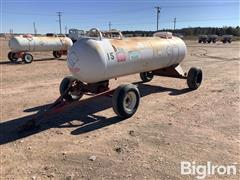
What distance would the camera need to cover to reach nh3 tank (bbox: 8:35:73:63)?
58.7 ft

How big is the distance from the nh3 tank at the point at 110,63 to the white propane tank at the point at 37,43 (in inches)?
469

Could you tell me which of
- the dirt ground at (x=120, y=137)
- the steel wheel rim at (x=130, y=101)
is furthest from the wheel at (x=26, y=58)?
the steel wheel rim at (x=130, y=101)

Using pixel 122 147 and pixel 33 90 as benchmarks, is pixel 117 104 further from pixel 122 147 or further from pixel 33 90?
pixel 33 90

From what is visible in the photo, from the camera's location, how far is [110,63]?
6523 millimetres

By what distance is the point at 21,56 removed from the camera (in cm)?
1788

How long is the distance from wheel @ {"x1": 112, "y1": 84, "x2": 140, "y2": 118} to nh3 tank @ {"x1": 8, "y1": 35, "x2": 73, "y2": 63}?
41.3 ft

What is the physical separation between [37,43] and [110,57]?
13727 millimetres

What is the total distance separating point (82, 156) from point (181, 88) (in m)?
5.70

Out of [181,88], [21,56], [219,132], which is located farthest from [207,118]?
[21,56]

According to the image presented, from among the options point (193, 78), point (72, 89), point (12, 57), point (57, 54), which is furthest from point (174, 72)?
point (57, 54)

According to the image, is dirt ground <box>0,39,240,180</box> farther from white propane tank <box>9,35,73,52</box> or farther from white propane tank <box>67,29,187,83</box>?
white propane tank <box>9,35,73,52</box>

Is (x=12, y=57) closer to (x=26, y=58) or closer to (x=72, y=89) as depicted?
(x=26, y=58)

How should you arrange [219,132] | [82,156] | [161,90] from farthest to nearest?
[161,90]
[219,132]
[82,156]

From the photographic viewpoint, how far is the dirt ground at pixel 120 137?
169 inches
